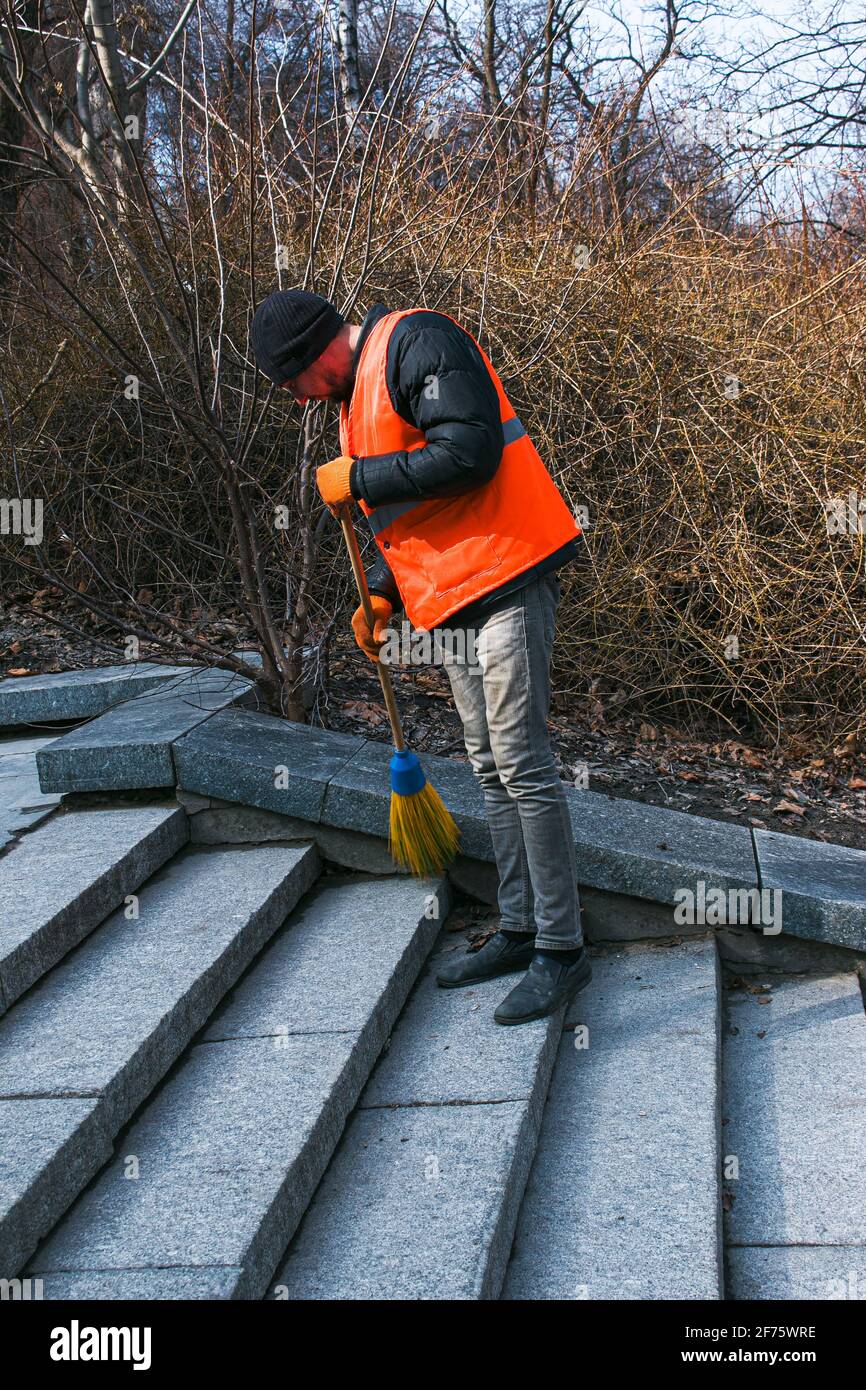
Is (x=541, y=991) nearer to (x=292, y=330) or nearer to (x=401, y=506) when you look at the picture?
(x=401, y=506)

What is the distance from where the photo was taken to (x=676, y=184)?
21.8 feet

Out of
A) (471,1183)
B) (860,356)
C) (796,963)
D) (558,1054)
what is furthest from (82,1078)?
(860,356)

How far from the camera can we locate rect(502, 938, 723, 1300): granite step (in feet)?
8.27

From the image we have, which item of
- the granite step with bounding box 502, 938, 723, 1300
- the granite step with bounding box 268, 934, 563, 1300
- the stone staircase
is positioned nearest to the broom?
the stone staircase

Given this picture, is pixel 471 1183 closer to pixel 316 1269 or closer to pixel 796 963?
pixel 316 1269

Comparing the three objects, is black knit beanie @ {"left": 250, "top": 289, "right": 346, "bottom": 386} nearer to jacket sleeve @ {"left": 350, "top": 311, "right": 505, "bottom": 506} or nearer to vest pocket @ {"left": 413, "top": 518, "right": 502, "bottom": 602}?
jacket sleeve @ {"left": 350, "top": 311, "right": 505, "bottom": 506}

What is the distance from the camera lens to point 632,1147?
2910 millimetres

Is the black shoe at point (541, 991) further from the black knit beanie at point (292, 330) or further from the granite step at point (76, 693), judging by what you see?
the granite step at point (76, 693)

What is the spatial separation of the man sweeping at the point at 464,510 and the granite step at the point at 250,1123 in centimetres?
50

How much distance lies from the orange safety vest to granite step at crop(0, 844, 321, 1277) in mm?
1129

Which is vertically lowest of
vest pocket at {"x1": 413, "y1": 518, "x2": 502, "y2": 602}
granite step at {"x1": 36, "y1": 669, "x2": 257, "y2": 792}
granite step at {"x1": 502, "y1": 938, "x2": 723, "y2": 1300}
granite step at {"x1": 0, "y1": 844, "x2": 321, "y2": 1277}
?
granite step at {"x1": 502, "y1": 938, "x2": 723, "y2": 1300}

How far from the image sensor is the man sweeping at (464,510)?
2.89 meters

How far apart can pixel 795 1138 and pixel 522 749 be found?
1202 mm

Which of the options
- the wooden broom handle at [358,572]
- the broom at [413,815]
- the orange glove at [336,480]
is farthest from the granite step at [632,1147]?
the orange glove at [336,480]
